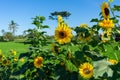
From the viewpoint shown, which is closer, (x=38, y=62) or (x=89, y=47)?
(x=89, y=47)

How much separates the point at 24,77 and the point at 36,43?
0.54 m

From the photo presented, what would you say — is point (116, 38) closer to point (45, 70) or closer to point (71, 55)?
point (71, 55)

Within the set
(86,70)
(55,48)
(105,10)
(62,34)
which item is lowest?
(86,70)

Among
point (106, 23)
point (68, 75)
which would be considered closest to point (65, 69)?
point (68, 75)

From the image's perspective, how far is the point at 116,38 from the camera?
3.02 m

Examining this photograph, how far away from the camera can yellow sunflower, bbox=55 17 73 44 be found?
289 centimetres

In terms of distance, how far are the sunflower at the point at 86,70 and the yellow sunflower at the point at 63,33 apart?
0.30 metres

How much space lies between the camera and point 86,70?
2631 millimetres

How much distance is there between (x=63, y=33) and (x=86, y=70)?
41 cm

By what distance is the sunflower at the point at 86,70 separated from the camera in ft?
8.56

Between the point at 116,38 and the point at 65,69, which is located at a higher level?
the point at 116,38

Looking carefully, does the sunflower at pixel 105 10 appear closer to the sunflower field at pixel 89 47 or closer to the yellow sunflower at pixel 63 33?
the sunflower field at pixel 89 47

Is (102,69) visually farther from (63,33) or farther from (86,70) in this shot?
(63,33)

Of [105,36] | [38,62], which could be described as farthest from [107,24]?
[38,62]
